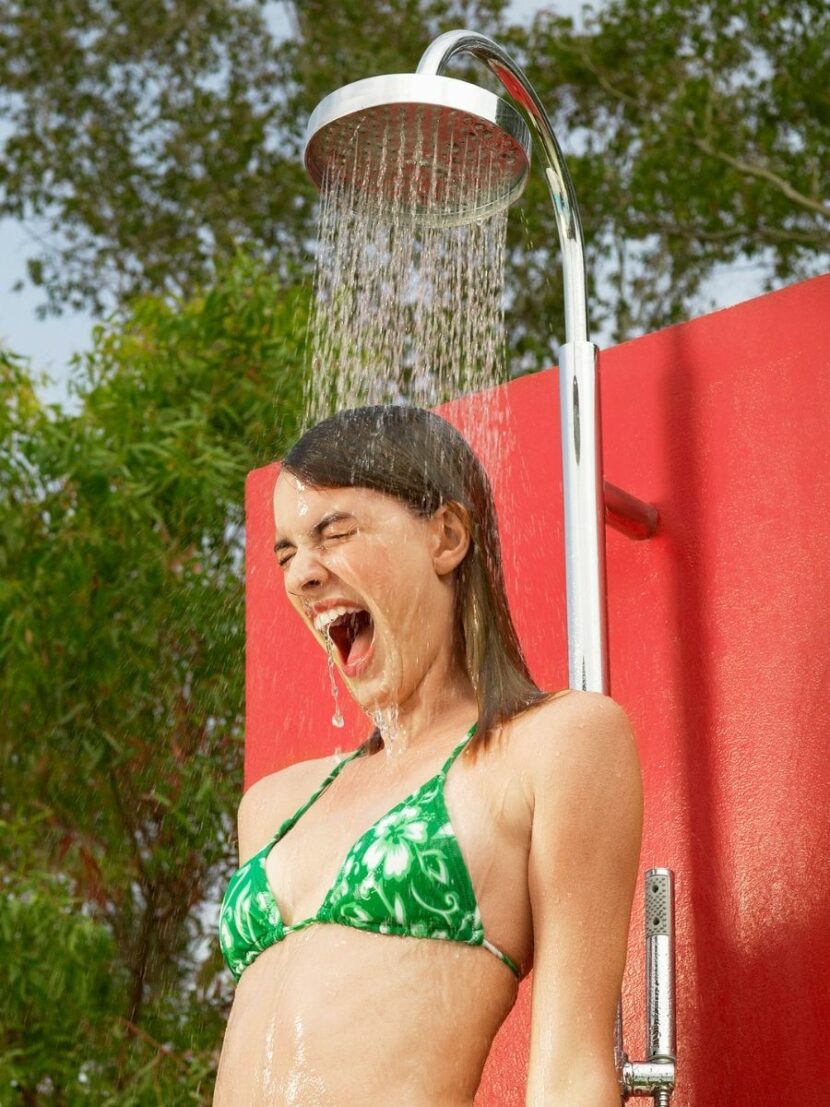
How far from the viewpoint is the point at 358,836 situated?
80.3 inches

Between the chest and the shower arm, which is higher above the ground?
the shower arm

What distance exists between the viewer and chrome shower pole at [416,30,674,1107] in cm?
220

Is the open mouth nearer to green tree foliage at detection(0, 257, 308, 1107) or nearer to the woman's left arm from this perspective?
the woman's left arm

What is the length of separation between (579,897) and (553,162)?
3.97ft

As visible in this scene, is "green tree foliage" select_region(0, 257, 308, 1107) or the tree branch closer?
"green tree foliage" select_region(0, 257, 308, 1107)

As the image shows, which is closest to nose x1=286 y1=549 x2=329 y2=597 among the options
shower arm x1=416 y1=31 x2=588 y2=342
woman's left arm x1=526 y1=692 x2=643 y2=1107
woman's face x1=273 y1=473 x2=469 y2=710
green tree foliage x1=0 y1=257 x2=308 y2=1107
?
woman's face x1=273 y1=473 x2=469 y2=710

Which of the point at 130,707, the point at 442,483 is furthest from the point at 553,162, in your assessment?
the point at 130,707

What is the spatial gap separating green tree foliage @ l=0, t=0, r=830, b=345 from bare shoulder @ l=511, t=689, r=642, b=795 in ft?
24.2

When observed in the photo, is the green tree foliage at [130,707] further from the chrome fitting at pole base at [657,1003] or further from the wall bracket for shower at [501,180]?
the chrome fitting at pole base at [657,1003]

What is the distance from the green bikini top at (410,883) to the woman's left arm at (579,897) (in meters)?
0.08

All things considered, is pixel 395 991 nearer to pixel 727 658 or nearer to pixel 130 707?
pixel 727 658

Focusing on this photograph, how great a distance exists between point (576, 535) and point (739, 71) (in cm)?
824

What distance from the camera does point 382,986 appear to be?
184 centimetres

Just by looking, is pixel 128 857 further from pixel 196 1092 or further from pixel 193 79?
pixel 193 79
